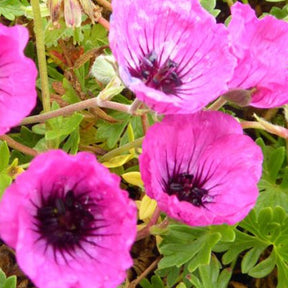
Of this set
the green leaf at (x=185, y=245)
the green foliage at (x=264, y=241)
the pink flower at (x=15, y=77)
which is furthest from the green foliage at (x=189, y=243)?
the pink flower at (x=15, y=77)

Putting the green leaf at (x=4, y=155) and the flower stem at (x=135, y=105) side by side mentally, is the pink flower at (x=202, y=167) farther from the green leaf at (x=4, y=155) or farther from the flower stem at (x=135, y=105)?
the green leaf at (x=4, y=155)

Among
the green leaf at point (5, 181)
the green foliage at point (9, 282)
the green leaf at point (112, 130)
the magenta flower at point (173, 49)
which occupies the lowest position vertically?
the green foliage at point (9, 282)

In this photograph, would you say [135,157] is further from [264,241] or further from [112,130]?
[264,241]

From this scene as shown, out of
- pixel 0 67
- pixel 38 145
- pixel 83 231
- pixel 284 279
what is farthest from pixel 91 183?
pixel 284 279

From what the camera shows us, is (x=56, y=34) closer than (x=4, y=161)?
No

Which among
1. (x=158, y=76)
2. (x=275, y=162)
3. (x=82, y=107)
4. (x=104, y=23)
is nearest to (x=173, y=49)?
(x=158, y=76)

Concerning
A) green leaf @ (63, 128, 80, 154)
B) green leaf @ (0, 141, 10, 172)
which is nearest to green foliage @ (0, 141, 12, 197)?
green leaf @ (0, 141, 10, 172)
